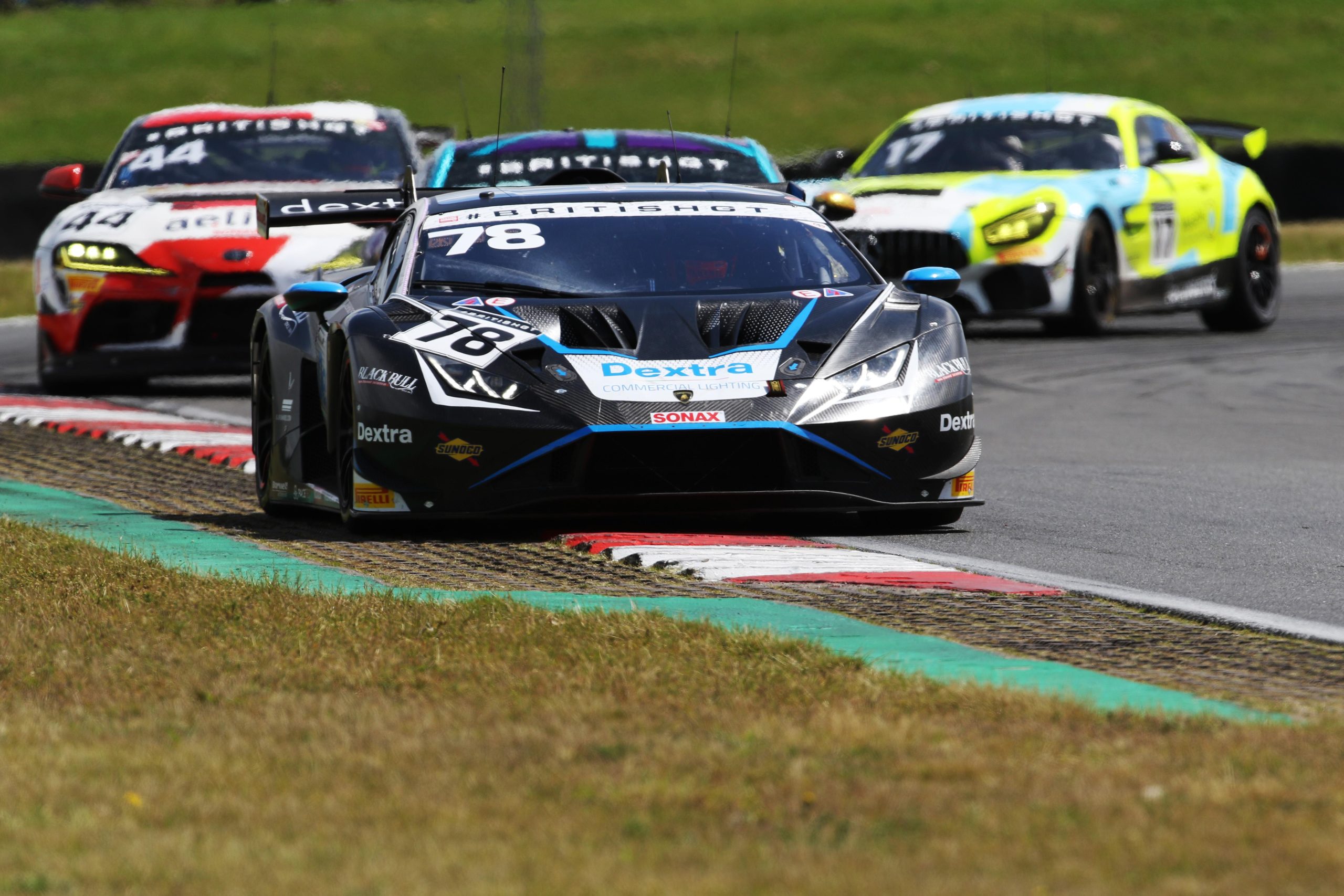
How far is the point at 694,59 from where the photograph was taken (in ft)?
175

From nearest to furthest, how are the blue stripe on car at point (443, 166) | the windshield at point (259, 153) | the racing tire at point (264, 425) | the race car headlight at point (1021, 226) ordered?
the racing tire at point (264, 425) → the blue stripe on car at point (443, 166) → the windshield at point (259, 153) → the race car headlight at point (1021, 226)

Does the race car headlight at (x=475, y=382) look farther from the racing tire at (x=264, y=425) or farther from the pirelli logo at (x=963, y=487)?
the pirelli logo at (x=963, y=487)

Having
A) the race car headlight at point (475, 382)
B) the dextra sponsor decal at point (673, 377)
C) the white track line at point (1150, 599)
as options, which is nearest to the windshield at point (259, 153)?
the race car headlight at point (475, 382)

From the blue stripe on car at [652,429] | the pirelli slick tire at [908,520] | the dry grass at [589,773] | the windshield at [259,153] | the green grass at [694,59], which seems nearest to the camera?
the dry grass at [589,773]

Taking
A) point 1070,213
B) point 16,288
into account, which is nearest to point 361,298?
point 1070,213

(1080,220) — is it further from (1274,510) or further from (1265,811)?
(1265,811)

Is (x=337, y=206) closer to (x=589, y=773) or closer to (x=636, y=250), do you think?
(x=636, y=250)

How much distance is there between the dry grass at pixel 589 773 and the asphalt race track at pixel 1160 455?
1861mm

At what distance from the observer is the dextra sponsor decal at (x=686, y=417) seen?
704 centimetres

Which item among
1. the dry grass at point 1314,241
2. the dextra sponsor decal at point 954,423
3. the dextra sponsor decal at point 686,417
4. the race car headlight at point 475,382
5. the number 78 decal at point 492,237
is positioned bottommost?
the dry grass at point 1314,241

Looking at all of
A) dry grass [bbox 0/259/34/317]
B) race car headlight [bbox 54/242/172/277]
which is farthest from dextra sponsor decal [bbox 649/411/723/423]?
dry grass [bbox 0/259/34/317]

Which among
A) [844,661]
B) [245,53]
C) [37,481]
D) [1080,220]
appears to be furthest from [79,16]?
[844,661]

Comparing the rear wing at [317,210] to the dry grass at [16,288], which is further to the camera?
the dry grass at [16,288]

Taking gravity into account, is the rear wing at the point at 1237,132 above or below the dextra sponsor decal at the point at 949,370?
below
